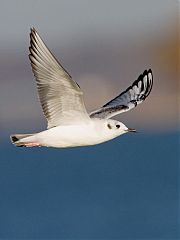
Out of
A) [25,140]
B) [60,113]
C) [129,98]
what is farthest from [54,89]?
[129,98]

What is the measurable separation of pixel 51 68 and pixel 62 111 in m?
0.25

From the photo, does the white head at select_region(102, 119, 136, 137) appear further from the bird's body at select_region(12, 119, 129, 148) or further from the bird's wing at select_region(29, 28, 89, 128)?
the bird's wing at select_region(29, 28, 89, 128)

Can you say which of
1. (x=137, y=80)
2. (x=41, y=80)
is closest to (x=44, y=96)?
(x=41, y=80)

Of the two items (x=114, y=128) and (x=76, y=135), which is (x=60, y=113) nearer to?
(x=76, y=135)

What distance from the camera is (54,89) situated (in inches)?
152

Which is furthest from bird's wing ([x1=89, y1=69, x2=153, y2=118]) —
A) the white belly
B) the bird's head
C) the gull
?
the white belly

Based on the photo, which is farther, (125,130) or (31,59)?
(125,130)

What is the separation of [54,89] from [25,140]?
0.36 metres

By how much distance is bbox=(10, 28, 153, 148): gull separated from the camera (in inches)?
149

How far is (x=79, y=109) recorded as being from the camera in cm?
392

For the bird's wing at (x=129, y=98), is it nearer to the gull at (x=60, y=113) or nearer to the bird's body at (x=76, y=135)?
the gull at (x=60, y=113)

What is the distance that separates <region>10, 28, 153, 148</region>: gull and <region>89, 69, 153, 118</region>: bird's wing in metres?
0.05

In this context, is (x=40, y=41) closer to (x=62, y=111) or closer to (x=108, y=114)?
(x=62, y=111)

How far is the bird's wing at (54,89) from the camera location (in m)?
3.76
